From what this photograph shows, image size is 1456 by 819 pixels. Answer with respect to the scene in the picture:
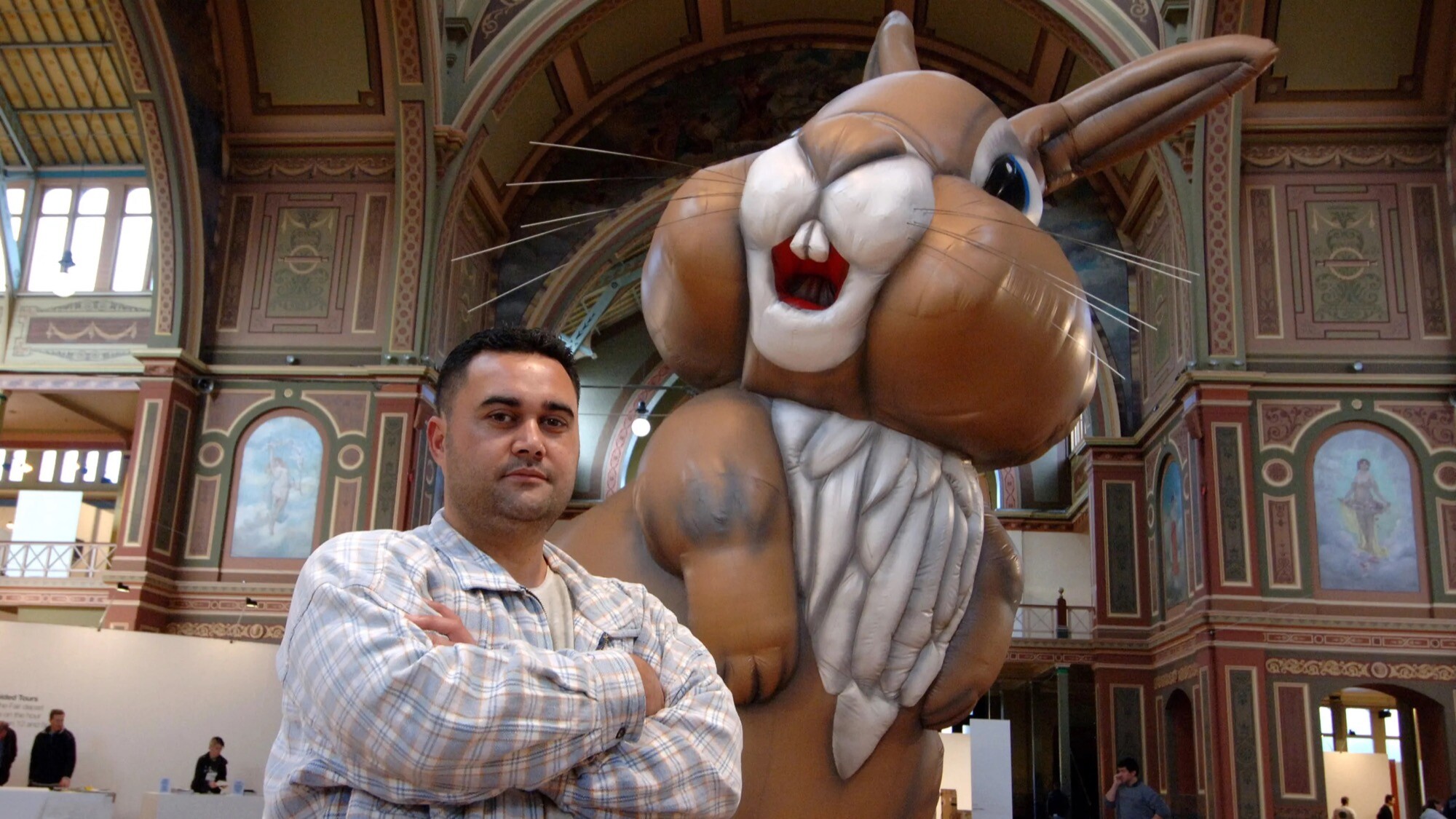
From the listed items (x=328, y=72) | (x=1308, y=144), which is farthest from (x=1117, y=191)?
(x=328, y=72)

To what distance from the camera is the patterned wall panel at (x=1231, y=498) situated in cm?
1244

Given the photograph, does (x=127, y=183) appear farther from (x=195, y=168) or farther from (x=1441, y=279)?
(x=1441, y=279)

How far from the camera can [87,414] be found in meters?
17.6

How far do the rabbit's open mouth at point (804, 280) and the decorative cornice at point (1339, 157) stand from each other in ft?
38.7

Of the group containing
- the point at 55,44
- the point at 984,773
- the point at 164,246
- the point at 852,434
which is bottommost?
the point at 984,773

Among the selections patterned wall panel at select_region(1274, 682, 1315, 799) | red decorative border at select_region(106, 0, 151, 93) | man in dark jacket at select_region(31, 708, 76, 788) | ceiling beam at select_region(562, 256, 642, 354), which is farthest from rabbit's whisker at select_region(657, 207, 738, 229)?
ceiling beam at select_region(562, 256, 642, 354)

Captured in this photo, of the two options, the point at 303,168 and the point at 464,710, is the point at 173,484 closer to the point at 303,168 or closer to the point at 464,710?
the point at 303,168

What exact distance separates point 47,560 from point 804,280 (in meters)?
14.8

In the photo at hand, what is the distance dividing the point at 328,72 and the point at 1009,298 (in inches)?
501

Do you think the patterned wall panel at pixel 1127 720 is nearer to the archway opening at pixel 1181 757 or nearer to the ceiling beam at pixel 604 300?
the archway opening at pixel 1181 757

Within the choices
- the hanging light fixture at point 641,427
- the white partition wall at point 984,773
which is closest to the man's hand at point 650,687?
the white partition wall at point 984,773

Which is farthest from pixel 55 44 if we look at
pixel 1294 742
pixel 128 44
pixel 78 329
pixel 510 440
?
pixel 510 440

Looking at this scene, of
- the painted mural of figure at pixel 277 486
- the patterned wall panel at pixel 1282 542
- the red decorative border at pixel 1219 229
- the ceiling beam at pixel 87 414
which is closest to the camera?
the patterned wall panel at pixel 1282 542

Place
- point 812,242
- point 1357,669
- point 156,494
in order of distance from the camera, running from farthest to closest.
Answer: point 156,494 → point 1357,669 → point 812,242
